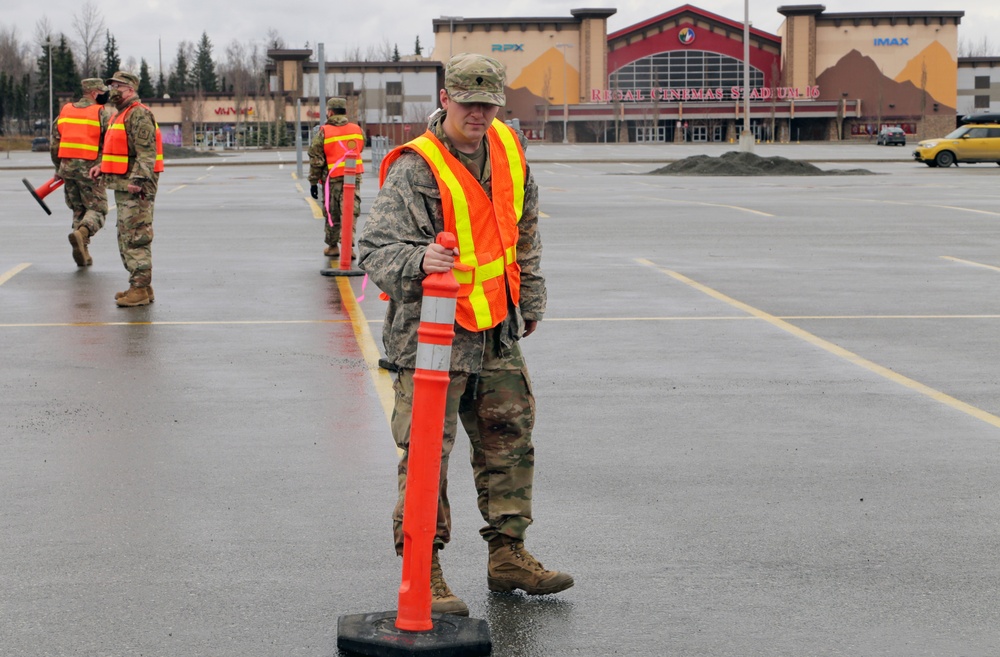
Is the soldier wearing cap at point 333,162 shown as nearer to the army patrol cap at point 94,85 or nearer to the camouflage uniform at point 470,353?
the army patrol cap at point 94,85

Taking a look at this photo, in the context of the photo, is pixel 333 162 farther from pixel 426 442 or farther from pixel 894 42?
pixel 894 42

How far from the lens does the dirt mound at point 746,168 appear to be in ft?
141

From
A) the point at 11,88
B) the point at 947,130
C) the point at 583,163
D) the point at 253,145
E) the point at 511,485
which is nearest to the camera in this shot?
the point at 511,485

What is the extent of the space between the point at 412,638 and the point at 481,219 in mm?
1425

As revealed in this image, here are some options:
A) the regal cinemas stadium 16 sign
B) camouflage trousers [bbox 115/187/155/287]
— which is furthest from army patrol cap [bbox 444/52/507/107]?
the regal cinemas stadium 16 sign

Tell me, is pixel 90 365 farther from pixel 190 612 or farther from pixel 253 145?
pixel 253 145

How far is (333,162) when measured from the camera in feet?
57.6

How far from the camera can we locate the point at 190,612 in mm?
4844

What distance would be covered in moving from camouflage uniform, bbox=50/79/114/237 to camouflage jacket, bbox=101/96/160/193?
2.71 meters

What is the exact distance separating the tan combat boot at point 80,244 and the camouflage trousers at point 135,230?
10.3 ft

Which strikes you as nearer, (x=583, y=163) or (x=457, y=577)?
(x=457, y=577)

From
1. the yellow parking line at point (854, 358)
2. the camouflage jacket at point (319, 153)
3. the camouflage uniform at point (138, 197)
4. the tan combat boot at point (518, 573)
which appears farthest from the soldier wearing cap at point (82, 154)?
the tan combat boot at point (518, 573)

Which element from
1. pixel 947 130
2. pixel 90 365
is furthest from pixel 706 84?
pixel 90 365

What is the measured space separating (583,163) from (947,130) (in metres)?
73.8
